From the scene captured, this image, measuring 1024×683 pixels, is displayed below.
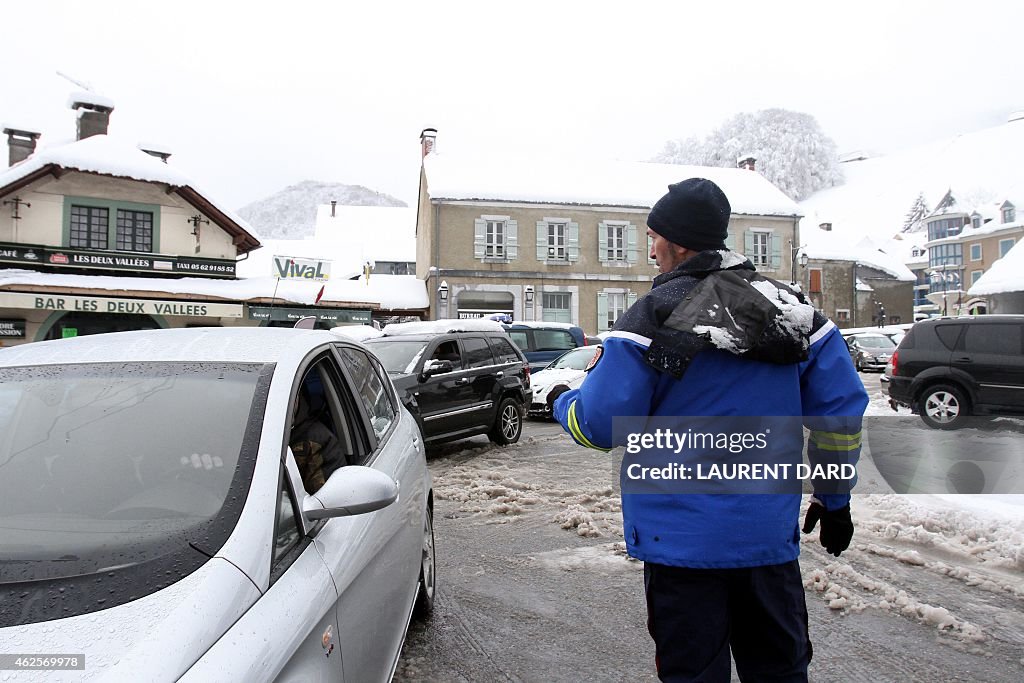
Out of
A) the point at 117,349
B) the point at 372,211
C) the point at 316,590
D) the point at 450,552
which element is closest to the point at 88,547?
the point at 316,590

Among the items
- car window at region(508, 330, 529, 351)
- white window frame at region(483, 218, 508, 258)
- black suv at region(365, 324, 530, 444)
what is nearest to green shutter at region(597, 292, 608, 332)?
white window frame at region(483, 218, 508, 258)

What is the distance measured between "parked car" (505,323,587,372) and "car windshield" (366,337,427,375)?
858 cm

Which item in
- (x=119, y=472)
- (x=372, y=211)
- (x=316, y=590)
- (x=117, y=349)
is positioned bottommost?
(x=316, y=590)

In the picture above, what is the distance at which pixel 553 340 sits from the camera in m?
19.2

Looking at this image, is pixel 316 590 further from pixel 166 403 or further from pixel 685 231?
pixel 685 231

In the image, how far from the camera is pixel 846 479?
2184 millimetres

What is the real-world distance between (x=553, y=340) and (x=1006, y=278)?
23.7m

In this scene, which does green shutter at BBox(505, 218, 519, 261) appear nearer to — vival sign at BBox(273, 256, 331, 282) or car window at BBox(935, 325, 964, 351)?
vival sign at BBox(273, 256, 331, 282)

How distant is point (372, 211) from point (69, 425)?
4864 cm

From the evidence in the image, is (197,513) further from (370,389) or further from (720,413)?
(370,389)

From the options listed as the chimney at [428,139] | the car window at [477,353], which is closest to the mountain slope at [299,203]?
the chimney at [428,139]

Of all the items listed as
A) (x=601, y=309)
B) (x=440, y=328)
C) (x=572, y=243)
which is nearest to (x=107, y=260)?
(x=440, y=328)

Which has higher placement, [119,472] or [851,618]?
[119,472]

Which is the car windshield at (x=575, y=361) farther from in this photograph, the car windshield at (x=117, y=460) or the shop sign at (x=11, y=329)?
the shop sign at (x=11, y=329)
